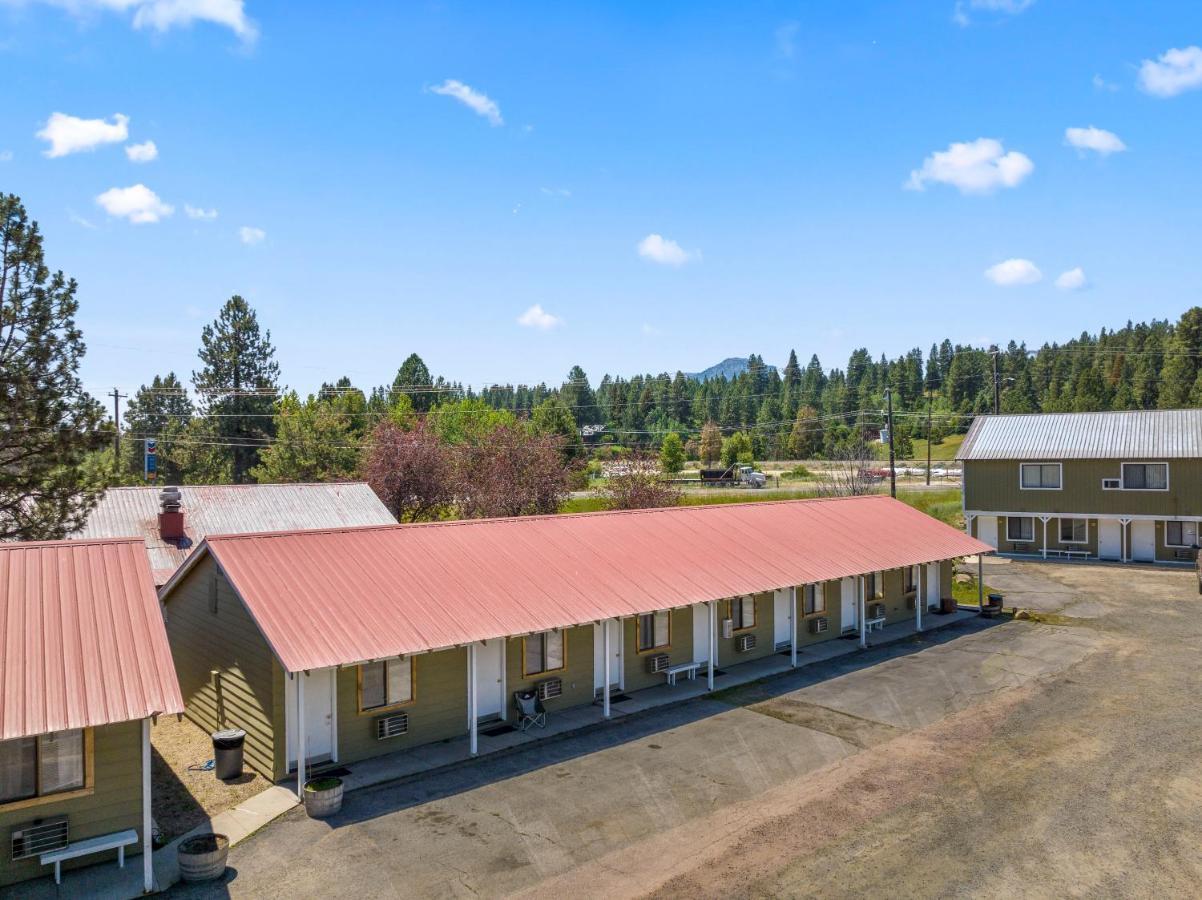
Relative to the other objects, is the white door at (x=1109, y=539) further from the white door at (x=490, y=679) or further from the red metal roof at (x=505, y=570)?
the white door at (x=490, y=679)

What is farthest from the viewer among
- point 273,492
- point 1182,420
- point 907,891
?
point 1182,420

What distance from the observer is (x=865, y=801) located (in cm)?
1359

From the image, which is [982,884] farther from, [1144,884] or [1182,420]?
[1182,420]

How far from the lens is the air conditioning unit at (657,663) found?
1983 centimetres

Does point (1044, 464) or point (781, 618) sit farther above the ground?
point (1044, 464)

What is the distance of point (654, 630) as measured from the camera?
781 inches

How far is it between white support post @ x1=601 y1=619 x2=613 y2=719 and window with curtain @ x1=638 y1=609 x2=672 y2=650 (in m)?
0.96

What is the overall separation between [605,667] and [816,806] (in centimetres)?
627

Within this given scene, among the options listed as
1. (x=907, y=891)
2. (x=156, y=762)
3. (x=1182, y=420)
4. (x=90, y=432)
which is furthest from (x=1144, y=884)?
(x=1182, y=420)

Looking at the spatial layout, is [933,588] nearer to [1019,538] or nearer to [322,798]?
[1019,538]

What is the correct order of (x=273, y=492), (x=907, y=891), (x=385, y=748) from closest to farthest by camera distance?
(x=907, y=891) < (x=385, y=748) < (x=273, y=492)

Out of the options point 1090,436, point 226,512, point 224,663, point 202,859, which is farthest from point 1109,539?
point 202,859

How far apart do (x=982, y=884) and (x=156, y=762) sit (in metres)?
14.7

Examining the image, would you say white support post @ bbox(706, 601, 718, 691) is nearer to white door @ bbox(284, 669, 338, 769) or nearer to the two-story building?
white door @ bbox(284, 669, 338, 769)
